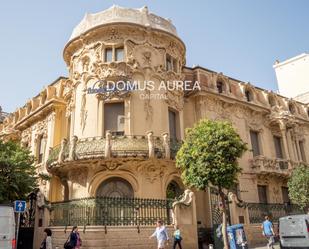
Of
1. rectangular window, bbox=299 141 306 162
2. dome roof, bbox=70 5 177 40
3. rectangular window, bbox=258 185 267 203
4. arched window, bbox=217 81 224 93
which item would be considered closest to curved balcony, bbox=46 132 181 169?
dome roof, bbox=70 5 177 40

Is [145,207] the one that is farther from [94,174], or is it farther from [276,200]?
[276,200]

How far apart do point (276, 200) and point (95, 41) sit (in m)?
17.2

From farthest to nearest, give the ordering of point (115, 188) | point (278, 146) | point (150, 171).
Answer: point (278, 146) → point (115, 188) → point (150, 171)

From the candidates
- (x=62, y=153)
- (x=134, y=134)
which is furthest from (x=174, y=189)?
(x=62, y=153)

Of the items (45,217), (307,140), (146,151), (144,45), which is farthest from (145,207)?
(307,140)

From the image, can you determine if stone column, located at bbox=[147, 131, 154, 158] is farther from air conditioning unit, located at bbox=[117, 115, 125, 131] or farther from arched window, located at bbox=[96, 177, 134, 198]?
arched window, located at bbox=[96, 177, 134, 198]

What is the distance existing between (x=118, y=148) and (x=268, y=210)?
1042 cm

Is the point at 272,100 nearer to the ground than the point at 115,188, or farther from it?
farther from it

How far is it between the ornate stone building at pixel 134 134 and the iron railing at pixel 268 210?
10 cm

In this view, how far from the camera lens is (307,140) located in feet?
98.5

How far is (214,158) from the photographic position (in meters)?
14.0

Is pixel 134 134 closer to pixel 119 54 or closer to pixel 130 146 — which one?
pixel 130 146

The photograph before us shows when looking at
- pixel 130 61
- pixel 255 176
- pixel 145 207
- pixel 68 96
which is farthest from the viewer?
pixel 255 176

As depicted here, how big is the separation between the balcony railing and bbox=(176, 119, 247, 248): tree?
387 inches
